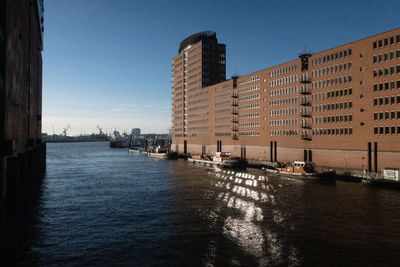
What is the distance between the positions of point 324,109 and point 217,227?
60752 mm

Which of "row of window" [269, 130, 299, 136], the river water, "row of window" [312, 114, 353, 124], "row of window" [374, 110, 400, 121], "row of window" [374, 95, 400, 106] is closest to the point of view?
the river water

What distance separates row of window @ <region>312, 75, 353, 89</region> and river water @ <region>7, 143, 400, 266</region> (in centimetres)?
3137

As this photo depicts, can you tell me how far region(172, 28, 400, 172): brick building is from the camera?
65.4m

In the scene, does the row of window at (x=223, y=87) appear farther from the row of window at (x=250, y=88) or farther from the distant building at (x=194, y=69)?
the distant building at (x=194, y=69)

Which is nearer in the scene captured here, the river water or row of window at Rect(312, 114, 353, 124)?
the river water

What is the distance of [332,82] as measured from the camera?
260ft

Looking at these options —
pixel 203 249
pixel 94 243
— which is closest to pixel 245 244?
pixel 203 249

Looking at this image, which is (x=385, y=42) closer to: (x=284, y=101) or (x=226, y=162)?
(x=284, y=101)

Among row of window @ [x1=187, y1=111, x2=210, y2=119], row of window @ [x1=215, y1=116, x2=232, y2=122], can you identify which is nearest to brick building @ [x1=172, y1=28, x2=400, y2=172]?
row of window @ [x1=215, y1=116, x2=232, y2=122]

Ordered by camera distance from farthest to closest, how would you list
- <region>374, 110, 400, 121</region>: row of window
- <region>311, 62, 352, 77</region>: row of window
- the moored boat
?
<region>311, 62, 352, 77</region>: row of window
the moored boat
<region>374, 110, 400, 121</region>: row of window

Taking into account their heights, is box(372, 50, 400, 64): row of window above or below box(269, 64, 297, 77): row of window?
below

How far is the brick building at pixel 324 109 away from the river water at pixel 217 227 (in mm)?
18453

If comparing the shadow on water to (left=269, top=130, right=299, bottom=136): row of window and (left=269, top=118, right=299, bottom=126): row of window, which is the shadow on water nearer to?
(left=269, top=130, right=299, bottom=136): row of window

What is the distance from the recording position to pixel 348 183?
60375 millimetres
